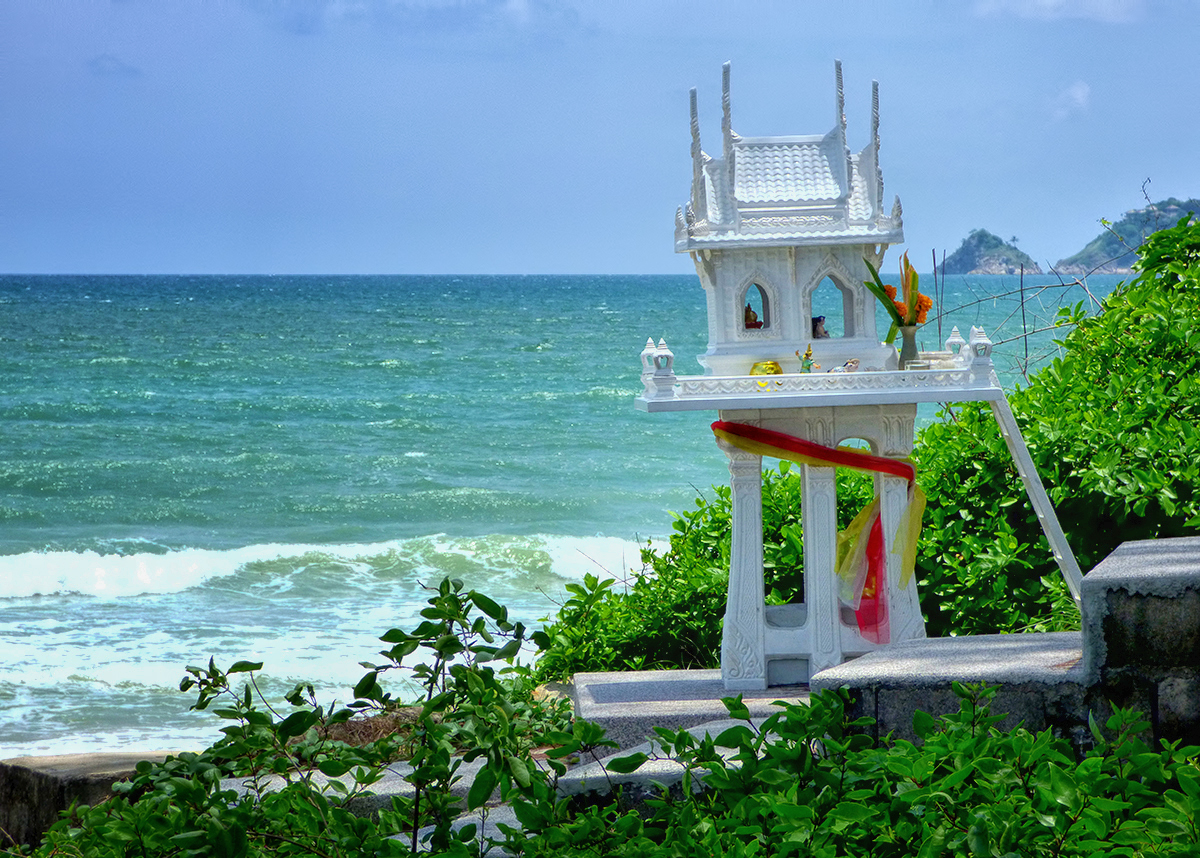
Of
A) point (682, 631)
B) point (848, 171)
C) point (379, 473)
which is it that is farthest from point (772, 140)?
point (379, 473)

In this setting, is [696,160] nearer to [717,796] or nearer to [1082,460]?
[1082,460]

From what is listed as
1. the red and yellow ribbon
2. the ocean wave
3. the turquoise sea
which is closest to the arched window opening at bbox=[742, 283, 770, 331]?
the red and yellow ribbon

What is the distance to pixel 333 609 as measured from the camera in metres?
14.5

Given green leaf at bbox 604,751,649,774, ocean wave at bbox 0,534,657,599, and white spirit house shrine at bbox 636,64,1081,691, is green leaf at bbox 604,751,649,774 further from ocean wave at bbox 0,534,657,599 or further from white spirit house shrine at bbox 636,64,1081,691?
ocean wave at bbox 0,534,657,599

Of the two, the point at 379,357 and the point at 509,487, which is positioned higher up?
the point at 379,357

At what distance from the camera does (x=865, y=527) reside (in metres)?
6.77

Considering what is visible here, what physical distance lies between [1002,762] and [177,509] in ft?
66.8

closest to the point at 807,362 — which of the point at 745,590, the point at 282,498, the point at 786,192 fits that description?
the point at 786,192

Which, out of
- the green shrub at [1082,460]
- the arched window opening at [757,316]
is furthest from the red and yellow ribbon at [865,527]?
the green shrub at [1082,460]

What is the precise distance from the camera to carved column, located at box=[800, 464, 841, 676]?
6586 mm

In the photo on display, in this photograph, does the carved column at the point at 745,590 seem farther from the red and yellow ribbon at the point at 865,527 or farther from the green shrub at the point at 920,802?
the green shrub at the point at 920,802

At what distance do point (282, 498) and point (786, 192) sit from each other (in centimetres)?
1772

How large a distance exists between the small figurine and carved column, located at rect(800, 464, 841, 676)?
527mm

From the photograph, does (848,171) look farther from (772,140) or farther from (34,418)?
(34,418)
